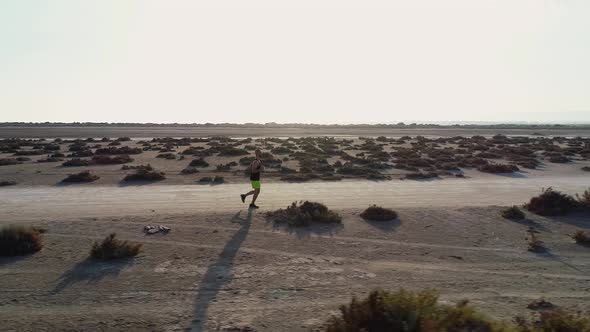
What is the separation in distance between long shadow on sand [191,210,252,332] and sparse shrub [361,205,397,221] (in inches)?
162

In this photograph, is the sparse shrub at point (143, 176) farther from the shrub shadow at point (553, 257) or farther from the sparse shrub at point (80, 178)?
the shrub shadow at point (553, 257)

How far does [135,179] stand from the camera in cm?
2223

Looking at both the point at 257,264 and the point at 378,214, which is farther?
the point at 378,214

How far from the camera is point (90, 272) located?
9.01 meters

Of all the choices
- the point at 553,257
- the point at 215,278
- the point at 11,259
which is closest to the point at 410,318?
the point at 215,278

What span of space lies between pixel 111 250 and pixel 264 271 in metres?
3.82

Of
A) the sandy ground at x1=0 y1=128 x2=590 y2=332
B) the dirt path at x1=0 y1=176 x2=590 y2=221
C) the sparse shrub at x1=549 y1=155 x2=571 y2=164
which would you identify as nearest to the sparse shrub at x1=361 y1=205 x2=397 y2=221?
the sandy ground at x1=0 y1=128 x2=590 y2=332

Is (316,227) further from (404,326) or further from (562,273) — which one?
(404,326)

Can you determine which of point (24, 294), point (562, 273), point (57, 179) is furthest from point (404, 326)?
point (57, 179)

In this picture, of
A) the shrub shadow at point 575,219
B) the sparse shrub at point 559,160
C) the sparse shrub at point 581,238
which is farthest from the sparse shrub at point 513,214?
the sparse shrub at point 559,160

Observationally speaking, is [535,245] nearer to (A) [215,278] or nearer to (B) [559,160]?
(A) [215,278]

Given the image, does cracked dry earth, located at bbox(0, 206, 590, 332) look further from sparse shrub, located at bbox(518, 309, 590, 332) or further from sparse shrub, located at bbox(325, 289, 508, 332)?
sparse shrub, located at bbox(325, 289, 508, 332)

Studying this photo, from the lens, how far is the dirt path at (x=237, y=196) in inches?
595

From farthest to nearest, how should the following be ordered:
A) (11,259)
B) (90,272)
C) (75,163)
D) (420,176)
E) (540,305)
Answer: (75,163)
(420,176)
(11,259)
(90,272)
(540,305)
